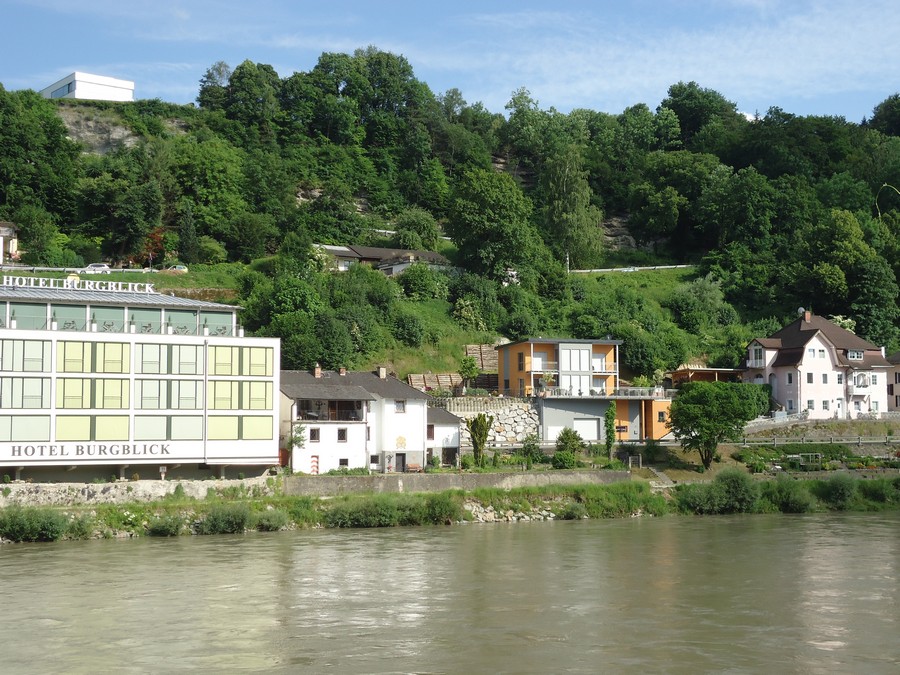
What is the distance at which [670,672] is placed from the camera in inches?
861

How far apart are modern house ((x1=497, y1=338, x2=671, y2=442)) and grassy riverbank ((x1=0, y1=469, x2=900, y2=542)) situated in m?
11.7

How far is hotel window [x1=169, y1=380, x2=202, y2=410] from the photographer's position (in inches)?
1911

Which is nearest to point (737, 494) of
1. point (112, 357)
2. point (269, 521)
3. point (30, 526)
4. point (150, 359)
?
point (269, 521)

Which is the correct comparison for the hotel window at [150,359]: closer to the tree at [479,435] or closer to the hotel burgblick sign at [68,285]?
the hotel burgblick sign at [68,285]

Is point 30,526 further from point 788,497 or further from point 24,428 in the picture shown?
point 788,497

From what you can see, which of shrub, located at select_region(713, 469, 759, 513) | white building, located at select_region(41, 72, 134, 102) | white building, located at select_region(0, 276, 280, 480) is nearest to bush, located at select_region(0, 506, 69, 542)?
white building, located at select_region(0, 276, 280, 480)

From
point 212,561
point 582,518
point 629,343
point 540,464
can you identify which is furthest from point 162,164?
point 212,561

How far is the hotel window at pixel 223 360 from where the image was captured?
4944 centimetres

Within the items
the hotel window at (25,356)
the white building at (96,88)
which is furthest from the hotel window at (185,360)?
the white building at (96,88)

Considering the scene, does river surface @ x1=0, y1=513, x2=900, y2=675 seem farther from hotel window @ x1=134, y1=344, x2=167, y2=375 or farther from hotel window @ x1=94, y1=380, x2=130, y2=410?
hotel window @ x1=134, y1=344, x2=167, y2=375

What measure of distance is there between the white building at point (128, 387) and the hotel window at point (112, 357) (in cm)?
4

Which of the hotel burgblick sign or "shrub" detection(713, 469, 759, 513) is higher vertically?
the hotel burgblick sign

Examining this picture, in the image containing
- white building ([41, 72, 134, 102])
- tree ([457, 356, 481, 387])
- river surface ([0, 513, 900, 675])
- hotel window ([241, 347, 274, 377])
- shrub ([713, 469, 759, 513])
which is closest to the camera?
river surface ([0, 513, 900, 675])

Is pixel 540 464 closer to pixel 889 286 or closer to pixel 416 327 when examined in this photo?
pixel 416 327
